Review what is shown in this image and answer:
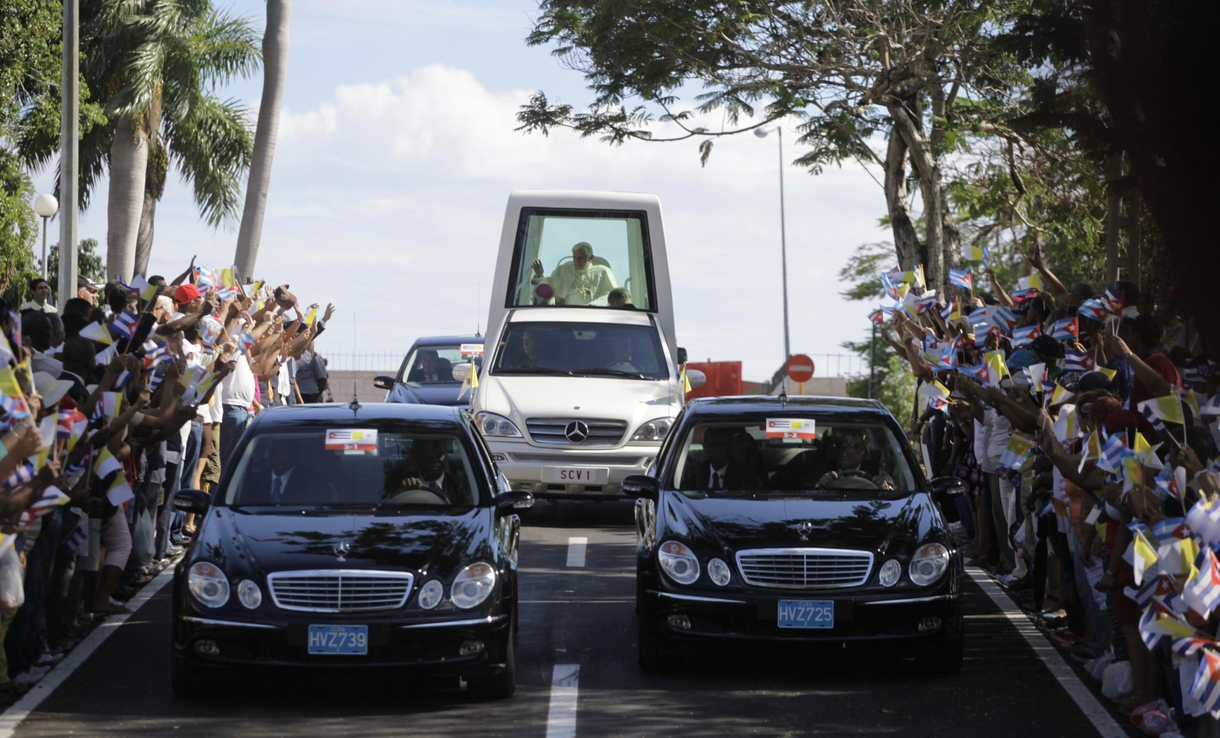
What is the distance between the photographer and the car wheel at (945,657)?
9.34m

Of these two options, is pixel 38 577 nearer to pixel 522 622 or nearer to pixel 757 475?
pixel 522 622

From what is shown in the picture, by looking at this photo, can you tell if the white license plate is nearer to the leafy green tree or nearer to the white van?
the white van

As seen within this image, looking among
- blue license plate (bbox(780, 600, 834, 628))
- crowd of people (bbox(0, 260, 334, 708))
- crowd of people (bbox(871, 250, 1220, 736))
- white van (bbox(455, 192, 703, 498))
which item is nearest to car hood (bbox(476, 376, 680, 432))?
white van (bbox(455, 192, 703, 498))

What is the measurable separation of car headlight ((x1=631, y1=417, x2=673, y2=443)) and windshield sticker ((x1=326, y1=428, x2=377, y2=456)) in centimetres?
692

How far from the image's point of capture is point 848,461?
412 inches

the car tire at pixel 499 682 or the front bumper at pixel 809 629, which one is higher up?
the front bumper at pixel 809 629

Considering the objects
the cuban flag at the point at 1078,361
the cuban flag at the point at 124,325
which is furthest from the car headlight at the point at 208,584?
the cuban flag at the point at 1078,361

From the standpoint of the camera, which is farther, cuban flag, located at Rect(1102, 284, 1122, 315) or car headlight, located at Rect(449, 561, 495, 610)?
cuban flag, located at Rect(1102, 284, 1122, 315)

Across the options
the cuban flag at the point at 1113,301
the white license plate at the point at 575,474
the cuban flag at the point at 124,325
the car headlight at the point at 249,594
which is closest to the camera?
the car headlight at the point at 249,594

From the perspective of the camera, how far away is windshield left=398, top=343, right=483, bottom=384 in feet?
72.6

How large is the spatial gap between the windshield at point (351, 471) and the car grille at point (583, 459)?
6.47m

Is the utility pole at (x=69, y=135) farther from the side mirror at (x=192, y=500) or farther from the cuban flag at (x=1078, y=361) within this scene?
the cuban flag at (x=1078, y=361)

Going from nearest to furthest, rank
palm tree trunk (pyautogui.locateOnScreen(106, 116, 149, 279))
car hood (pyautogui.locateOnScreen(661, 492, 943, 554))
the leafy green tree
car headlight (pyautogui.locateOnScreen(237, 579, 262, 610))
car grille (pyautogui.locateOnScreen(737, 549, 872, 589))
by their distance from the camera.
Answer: car headlight (pyautogui.locateOnScreen(237, 579, 262, 610)) → car grille (pyautogui.locateOnScreen(737, 549, 872, 589)) → car hood (pyautogui.locateOnScreen(661, 492, 943, 554)) → palm tree trunk (pyautogui.locateOnScreen(106, 116, 149, 279)) → the leafy green tree

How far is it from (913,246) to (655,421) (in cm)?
812
